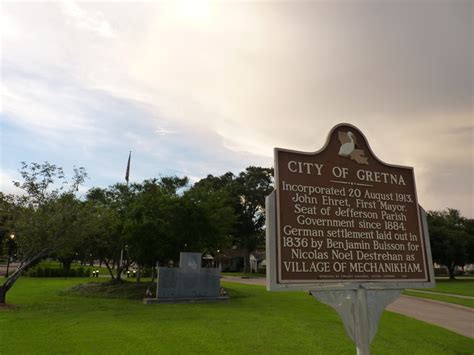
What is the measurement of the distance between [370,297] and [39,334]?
8.73m

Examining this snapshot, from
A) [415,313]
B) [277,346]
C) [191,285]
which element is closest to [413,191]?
[277,346]

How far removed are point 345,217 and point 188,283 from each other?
47.6 ft

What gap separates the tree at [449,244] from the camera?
145ft

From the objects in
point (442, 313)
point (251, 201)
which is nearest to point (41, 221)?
point (442, 313)

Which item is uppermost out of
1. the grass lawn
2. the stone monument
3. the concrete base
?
the stone monument

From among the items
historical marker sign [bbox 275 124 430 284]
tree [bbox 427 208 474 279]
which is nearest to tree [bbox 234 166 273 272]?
tree [bbox 427 208 474 279]

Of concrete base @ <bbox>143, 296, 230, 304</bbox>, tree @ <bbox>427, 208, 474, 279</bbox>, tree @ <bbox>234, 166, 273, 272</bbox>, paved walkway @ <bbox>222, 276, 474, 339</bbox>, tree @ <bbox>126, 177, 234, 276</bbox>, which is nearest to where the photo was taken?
paved walkway @ <bbox>222, 276, 474, 339</bbox>

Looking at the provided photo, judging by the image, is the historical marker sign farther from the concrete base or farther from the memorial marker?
the concrete base

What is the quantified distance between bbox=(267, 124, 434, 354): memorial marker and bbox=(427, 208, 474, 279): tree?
42.8 meters

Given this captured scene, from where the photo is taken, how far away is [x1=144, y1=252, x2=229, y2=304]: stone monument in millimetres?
18109

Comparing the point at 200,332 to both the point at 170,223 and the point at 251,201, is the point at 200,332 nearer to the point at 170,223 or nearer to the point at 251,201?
the point at 170,223

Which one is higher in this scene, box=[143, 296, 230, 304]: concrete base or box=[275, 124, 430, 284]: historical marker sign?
box=[275, 124, 430, 284]: historical marker sign

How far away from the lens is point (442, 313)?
1562 centimetres

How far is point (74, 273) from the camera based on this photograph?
141 feet
